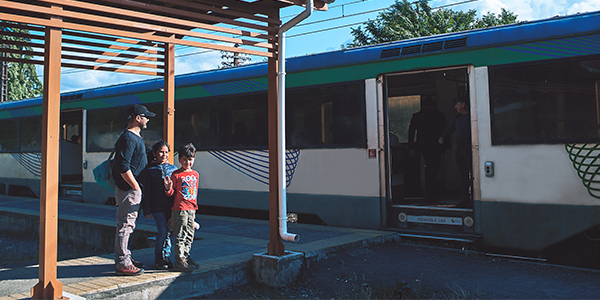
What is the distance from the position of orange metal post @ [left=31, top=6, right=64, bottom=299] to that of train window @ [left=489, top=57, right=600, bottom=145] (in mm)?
5080

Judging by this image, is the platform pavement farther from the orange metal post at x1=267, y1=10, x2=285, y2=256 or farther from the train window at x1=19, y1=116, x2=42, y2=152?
the train window at x1=19, y1=116, x2=42, y2=152

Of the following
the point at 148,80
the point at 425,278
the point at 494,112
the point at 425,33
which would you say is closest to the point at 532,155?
the point at 494,112

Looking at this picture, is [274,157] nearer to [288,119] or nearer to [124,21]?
[124,21]

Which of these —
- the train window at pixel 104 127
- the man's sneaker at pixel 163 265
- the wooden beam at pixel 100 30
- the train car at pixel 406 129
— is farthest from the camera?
the train window at pixel 104 127

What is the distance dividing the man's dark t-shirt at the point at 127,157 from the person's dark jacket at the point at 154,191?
12 cm

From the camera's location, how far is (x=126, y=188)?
173 inches

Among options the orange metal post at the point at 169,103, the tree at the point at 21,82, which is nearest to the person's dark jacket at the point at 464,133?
the orange metal post at the point at 169,103

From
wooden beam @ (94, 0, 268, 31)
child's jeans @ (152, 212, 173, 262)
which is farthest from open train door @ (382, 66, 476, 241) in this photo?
child's jeans @ (152, 212, 173, 262)

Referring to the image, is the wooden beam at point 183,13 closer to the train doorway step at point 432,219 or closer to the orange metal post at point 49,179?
the orange metal post at point 49,179

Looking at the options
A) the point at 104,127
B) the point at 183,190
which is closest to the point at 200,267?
the point at 183,190

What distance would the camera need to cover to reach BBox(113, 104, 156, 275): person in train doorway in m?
4.34

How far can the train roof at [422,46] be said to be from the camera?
228 inches

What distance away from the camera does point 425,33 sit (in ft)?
84.0

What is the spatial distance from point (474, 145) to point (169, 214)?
4035 mm
